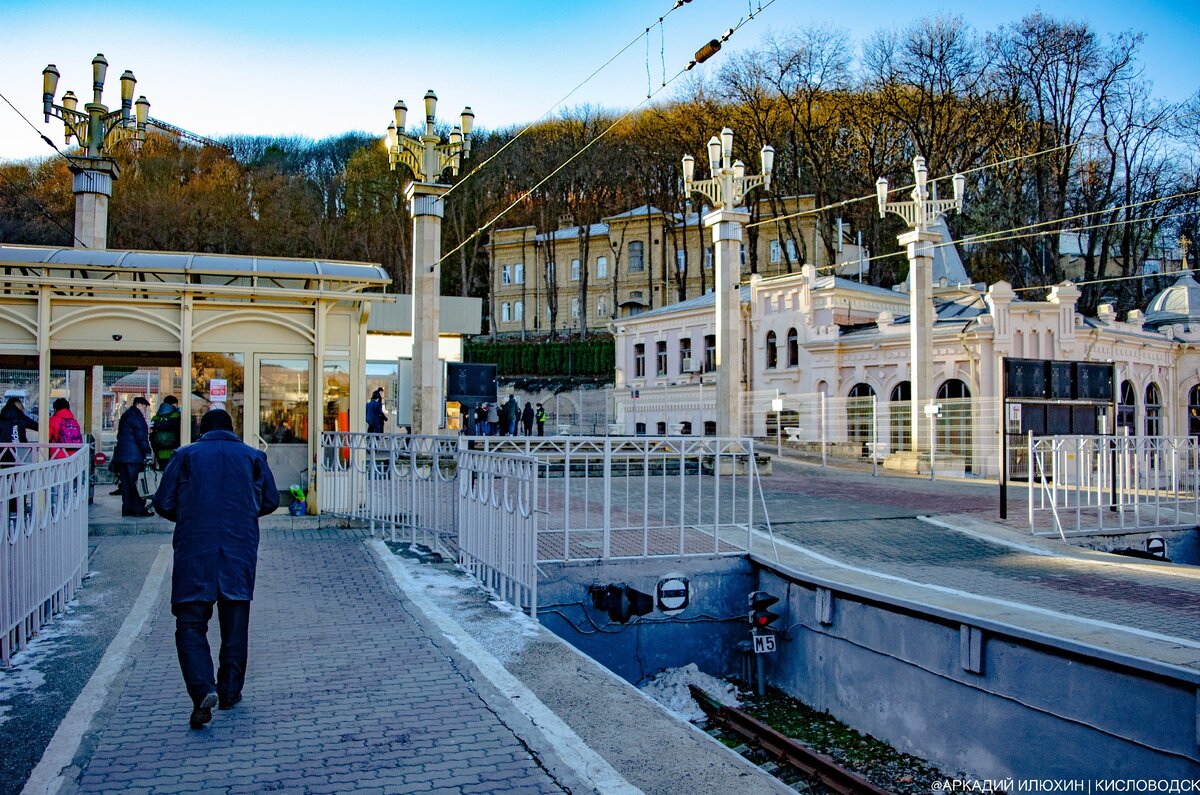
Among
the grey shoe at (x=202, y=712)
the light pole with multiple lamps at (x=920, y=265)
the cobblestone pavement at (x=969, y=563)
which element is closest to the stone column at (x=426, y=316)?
the cobblestone pavement at (x=969, y=563)

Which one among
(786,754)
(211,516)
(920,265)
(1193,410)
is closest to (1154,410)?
(1193,410)

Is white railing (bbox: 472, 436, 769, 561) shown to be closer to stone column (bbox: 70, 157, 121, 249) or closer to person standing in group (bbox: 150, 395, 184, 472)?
person standing in group (bbox: 150, 395, 184, 472)

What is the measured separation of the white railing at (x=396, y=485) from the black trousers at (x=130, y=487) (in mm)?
2385

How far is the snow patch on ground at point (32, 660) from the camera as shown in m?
5.50

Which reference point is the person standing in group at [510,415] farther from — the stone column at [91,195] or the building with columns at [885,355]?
the stone column at [91,195]

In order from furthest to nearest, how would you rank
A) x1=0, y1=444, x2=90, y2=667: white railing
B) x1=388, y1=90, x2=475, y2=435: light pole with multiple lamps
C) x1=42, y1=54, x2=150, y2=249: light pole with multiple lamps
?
x1=388, y1=90, x2=475, y2=435: light pole with multiple lamps < x1=42, y1=54, x2=150, y2=249: light pole with multiple lamps < x1=0, y1=444, x2=90, y2=667: white railing

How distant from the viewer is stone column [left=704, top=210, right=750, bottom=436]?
2430 cm

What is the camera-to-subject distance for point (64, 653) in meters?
6.38

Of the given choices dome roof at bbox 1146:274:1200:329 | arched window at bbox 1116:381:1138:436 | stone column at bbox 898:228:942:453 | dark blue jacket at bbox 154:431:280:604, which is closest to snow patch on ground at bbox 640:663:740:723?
dark blue jacket at bbox 154:431:280:604

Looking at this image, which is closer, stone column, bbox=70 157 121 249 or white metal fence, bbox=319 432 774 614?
white metal fence, bbox=319 432 774 614

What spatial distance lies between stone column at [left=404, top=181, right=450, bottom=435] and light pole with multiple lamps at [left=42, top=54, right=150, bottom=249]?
5.82 m

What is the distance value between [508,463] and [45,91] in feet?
52.4

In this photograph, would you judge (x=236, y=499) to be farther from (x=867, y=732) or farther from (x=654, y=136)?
(x=654, y=136)

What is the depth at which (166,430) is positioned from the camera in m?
13.0
